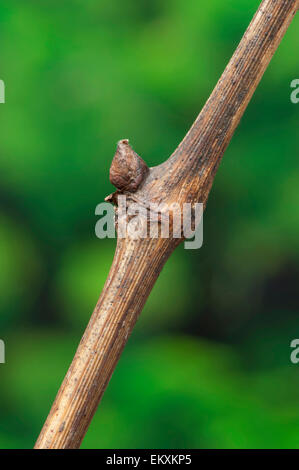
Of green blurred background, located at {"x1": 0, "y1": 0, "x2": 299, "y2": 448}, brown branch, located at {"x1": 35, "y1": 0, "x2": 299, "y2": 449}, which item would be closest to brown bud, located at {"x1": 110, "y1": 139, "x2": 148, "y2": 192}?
brown branch, located at {"x1": 35, "y1": 0, "x2": 299, "y2": 449}

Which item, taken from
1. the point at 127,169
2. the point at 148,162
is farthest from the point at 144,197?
the point at 148,162

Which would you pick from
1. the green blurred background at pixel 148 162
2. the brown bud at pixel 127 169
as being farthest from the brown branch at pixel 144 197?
the green blurred background at pixel 148 162

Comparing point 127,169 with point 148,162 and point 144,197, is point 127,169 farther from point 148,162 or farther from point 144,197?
point 148,162

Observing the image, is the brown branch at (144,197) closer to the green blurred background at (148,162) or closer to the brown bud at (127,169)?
the brown bud at (127,169)

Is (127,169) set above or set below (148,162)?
below

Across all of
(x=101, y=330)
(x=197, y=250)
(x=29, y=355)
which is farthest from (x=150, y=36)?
(x=101, y=330)

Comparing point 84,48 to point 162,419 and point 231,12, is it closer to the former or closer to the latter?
point 231,12

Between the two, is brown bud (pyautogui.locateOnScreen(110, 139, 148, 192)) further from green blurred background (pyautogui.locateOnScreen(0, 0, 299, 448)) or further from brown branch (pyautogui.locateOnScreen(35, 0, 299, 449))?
green blurred background (pyautogui.locateOnScreen(0, 0, 299, 448))
